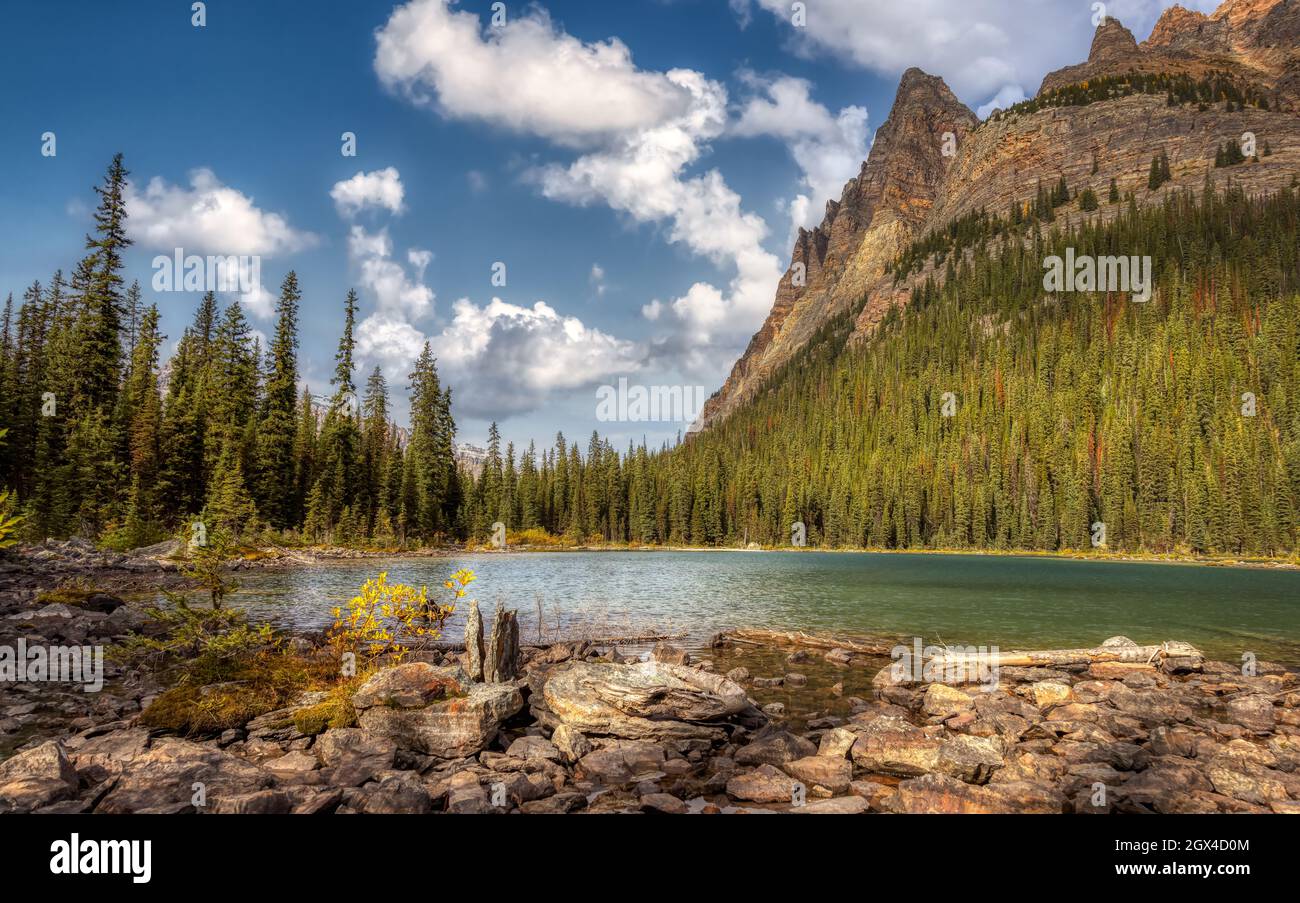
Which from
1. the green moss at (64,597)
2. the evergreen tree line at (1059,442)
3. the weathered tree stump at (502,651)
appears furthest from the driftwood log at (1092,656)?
the evergreen tree line at (1059,442)

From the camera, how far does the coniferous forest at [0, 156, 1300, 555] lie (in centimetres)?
5616

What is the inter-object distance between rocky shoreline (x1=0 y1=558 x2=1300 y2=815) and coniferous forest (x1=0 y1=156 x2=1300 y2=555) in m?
21.7

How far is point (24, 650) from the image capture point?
55.0 feet

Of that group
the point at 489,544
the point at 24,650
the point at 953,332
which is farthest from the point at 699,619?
the point at 953,332

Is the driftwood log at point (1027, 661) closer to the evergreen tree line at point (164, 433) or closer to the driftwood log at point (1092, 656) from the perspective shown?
the driftwood log at point (1092, 656)

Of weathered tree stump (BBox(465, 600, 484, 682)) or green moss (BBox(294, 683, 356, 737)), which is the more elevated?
weathered tree stump (BBox(465, 600, 484, 682))

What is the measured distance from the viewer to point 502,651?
15.2 m

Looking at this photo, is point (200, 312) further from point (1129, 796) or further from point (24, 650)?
point (1129, 796)

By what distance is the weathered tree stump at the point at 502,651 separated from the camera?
14984 mm

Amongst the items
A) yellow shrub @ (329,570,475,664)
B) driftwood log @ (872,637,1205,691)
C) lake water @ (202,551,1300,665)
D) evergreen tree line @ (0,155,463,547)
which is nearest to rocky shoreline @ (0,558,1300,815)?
driftwood log @ (872,637,1205,691)

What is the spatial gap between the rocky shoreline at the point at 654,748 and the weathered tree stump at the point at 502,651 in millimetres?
55

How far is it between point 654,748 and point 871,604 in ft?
99.8

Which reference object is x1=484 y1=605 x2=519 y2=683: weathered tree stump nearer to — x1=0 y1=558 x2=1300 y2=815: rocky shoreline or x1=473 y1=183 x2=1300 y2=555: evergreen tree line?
x1=0 y1=558 x2=1300 y2=815: rocky shoreline

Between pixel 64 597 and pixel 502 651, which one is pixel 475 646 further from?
pixel 64 597
